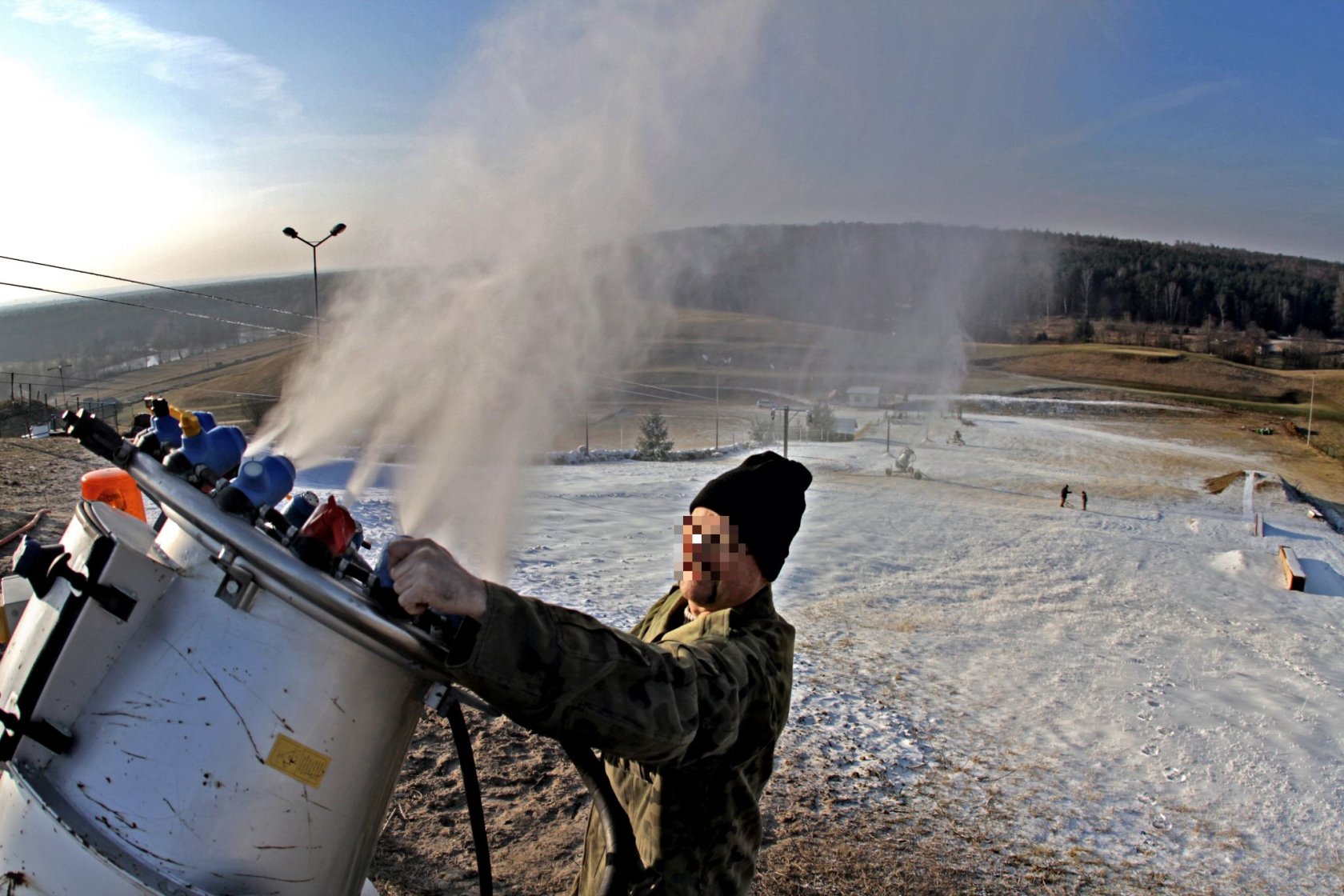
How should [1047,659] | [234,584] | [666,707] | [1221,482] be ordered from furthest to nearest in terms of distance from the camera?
[1221,482]
[1047,659]
[234,584]
[666,707]

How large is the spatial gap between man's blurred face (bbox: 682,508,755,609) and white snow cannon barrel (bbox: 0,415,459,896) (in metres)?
0.79

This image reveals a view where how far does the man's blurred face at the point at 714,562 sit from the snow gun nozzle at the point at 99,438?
1344mm

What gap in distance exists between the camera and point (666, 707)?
61.2 inches

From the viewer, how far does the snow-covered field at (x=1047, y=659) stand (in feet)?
→ 25.4

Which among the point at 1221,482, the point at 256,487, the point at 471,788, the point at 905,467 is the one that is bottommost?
the point at 1221,482

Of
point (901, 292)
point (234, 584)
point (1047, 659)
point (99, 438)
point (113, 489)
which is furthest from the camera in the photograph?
point (901, 292)

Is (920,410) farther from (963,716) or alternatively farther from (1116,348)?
(963,716)

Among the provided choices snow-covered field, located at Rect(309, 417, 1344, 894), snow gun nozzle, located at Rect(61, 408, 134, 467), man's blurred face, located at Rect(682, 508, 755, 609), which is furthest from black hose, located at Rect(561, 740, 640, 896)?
snow-covered field, located at Rect(309, 417, 1344, 894)

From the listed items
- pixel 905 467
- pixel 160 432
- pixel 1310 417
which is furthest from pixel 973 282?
pixel 160 432

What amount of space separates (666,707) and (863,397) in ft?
309

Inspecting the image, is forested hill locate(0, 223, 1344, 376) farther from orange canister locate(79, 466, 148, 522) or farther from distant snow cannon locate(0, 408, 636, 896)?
distant snow cannon locate(0, 408, 636, 896)

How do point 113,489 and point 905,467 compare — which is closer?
point 113,489

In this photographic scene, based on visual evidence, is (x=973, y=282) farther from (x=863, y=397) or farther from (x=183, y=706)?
(x=183, y=706)

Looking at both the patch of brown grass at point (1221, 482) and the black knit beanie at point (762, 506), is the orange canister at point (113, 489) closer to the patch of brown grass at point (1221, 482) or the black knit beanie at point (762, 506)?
the black knit beanie at point (762, 506)
